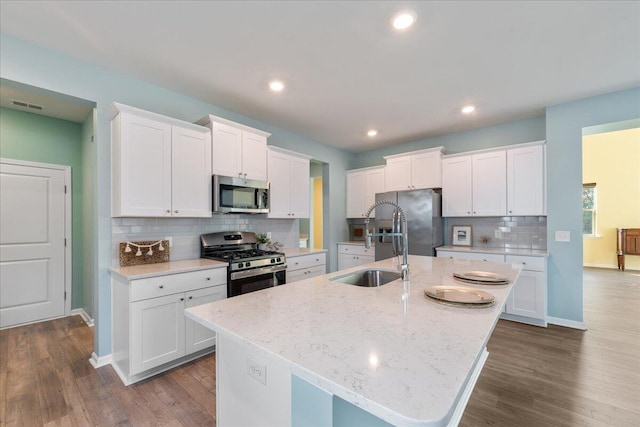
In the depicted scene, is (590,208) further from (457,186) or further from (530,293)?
(530,293)

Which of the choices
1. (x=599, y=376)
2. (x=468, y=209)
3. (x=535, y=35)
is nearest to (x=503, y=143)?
(x=468, y=209)

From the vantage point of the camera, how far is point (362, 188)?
17.6ft

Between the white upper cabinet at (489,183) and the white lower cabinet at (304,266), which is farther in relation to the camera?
the white upper cabinet at (489,183)

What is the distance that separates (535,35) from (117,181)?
3648mm

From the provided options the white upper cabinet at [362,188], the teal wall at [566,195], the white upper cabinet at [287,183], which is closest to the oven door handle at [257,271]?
the white upper cabinet at [287,183]

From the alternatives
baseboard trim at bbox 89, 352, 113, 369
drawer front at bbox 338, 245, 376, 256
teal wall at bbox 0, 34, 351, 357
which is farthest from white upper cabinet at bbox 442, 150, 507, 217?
baseboard trim at bbox 89, 352, 113, 369

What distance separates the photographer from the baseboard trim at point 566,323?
10.9ft

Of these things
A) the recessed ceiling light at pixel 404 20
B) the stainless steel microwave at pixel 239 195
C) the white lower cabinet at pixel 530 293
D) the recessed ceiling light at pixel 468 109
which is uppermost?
the recessed ceiling light at pixel 404 20

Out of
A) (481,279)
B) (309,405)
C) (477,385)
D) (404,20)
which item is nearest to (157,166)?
(404,20)

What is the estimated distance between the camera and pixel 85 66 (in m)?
2.53

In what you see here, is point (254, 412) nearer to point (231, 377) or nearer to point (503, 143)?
point (231, 377)

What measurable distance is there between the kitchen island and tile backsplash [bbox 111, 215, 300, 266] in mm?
1936

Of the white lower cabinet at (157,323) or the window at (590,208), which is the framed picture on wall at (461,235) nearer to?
the white lower cabinet at (157,323)

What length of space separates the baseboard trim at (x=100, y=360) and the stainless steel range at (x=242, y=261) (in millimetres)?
1192
